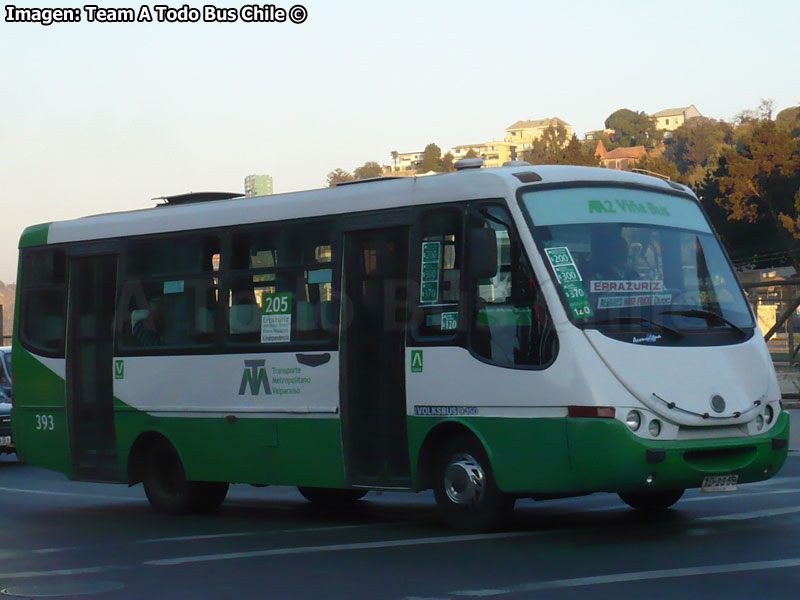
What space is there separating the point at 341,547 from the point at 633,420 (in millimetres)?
2423

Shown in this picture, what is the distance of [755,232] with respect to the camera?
266 feet

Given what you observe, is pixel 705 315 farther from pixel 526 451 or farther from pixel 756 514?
pixel 756 514

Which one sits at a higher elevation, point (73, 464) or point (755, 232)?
point (755, 232)

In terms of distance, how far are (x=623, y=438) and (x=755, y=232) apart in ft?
238

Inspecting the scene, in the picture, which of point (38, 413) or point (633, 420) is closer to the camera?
point (633, 420)

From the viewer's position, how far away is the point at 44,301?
16.6m

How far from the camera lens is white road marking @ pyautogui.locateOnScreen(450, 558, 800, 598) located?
898cm

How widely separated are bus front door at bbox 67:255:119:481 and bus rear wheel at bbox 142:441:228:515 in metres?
0.45

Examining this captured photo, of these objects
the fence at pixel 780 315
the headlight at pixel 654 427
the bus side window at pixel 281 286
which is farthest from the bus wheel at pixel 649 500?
the fence at pixel 780 315

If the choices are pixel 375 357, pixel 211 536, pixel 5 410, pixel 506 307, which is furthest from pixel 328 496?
pixel 5 410

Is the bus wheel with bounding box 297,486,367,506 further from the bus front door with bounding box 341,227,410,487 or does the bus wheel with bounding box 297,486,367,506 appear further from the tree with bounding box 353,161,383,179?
the tree with bounding box 353,161,383,179

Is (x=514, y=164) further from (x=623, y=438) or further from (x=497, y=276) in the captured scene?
(x=623, y=438)

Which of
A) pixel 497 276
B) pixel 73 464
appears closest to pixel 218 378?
pixel 73 464

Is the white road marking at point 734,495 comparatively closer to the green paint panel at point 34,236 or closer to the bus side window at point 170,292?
the bus side window at point 170,292
